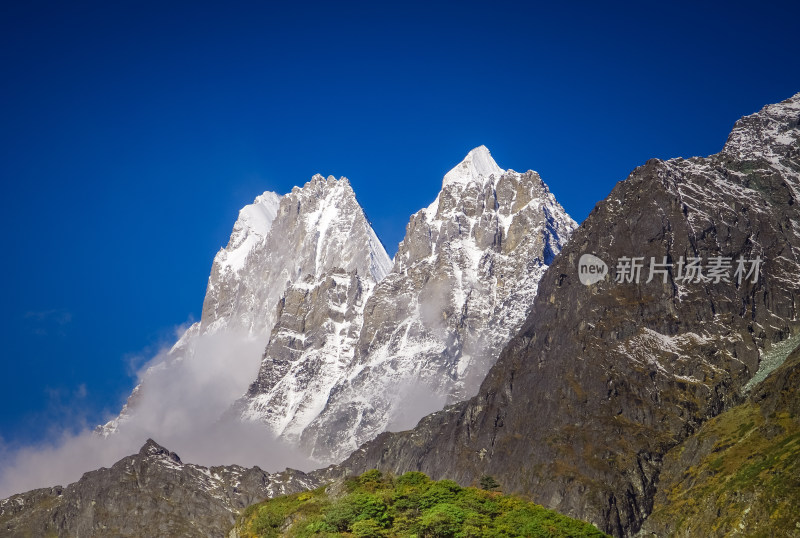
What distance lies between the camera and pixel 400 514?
12381cm

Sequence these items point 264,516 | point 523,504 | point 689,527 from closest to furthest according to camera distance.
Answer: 1. point 264,516
2. point 523,504
3. point 689,527

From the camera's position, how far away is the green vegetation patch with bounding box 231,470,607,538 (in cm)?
11744

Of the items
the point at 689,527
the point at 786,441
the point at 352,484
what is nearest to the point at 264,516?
the point at 352,484

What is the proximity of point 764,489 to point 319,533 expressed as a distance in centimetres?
8917

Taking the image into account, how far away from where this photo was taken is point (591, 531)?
433 feet

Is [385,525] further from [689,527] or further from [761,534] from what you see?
[689,527]

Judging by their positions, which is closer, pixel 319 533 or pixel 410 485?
pixel 319 533

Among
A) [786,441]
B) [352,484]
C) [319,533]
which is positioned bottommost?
[319,533]

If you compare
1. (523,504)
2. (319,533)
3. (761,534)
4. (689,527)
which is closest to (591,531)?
(523,504)

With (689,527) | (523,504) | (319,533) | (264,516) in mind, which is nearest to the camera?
(319,533)

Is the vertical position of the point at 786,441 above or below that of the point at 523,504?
above

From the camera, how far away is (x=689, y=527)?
196500 millimetres

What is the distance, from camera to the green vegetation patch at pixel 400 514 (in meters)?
117

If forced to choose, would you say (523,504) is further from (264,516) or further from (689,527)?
(689,527)
